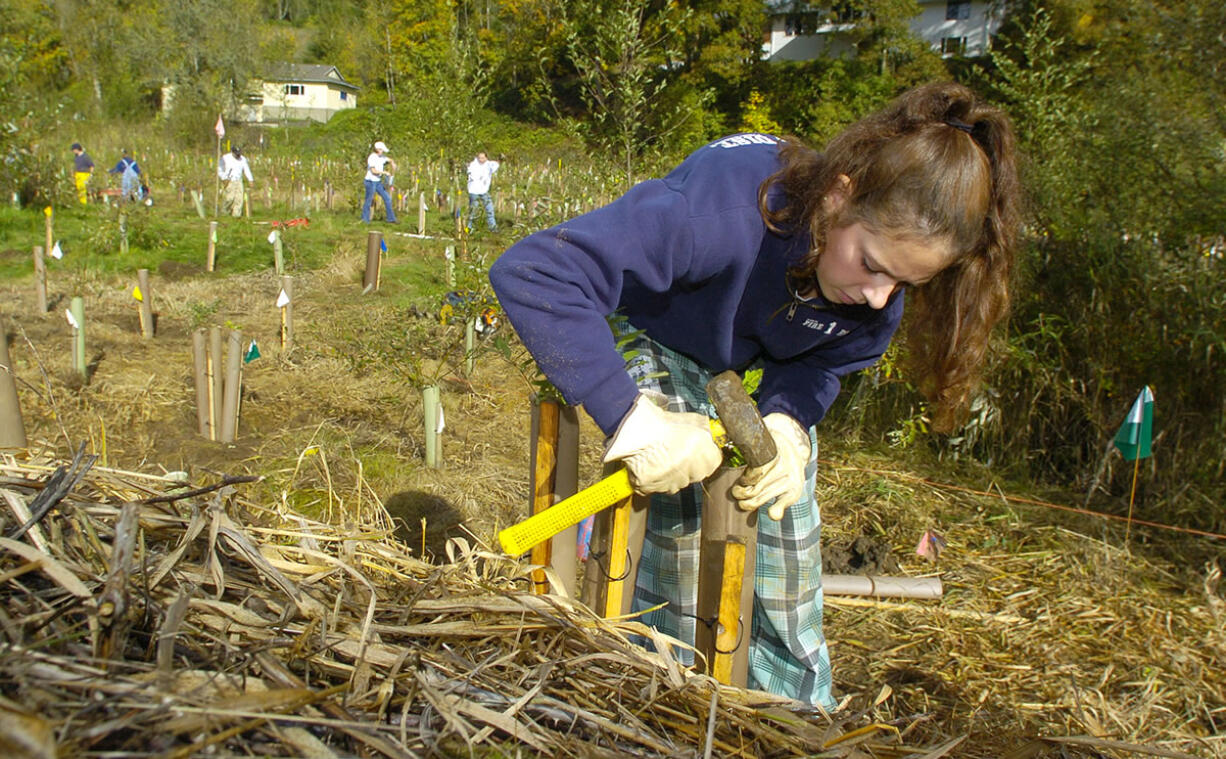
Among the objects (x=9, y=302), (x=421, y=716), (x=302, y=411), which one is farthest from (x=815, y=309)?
(x=9, y=302)

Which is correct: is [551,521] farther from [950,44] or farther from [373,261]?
[950,44]

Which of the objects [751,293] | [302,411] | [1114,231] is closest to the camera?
Answer: [751,293]

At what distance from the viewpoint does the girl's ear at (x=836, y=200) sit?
70.6 inches

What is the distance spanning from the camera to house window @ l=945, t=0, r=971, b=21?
3569cm

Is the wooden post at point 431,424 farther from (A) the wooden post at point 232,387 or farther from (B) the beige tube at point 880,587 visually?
(B) the beige tube at point 880,587

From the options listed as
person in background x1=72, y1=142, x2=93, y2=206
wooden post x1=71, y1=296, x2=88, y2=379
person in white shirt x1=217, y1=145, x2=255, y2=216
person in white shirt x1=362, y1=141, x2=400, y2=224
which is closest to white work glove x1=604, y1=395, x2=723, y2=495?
wooden post x1=71, y1=296, x2=88, y2=379

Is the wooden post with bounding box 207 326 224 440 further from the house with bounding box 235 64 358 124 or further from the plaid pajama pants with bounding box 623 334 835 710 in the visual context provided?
the house with bounding box 235 64 358 124

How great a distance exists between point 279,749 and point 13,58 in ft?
54.7

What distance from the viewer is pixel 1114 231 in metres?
4.40

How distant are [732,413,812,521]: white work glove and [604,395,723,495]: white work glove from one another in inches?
3.5

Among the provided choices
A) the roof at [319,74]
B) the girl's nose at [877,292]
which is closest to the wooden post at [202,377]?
the girl's nose at [877,292]

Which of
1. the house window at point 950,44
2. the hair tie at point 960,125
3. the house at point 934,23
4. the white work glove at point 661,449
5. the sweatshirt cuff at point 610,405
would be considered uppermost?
the house at point 934,23

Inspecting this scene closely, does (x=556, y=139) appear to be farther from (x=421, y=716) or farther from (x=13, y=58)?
(x=421, y=716)

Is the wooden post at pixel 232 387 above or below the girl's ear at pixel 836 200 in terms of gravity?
below
